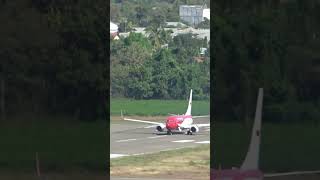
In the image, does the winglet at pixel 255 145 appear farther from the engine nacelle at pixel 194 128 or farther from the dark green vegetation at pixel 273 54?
the engine nacelle at pixel 194 128

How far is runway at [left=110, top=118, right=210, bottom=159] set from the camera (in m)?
4.01

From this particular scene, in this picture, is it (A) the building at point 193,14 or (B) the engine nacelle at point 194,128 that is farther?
(B) the engine nacelle at point 194,128

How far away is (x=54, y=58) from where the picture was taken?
3551mm

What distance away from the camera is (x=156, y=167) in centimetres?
389

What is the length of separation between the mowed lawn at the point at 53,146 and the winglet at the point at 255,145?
0.77 m

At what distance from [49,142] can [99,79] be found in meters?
0.44

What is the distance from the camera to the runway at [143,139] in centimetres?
401

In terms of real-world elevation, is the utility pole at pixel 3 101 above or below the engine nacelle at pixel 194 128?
above

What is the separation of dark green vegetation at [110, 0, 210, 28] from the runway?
0.61m

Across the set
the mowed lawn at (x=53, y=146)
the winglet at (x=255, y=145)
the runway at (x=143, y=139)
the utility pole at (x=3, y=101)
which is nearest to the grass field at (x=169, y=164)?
the runway at (x=143, y=139)

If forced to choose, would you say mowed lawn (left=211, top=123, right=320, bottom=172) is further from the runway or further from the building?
the building

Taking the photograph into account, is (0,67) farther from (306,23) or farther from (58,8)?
(306,23)

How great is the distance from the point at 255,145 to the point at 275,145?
119 millimetres

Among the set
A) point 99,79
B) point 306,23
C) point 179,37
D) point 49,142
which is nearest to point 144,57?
point 179,37
